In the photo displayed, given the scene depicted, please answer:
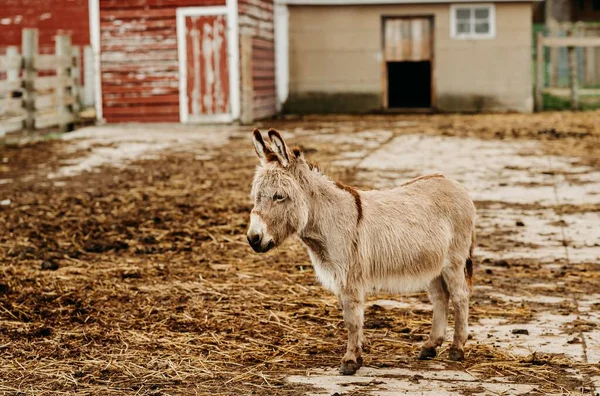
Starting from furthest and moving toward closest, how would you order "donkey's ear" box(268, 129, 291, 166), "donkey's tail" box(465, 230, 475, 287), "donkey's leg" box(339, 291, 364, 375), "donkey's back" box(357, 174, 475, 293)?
"donkey's tail" box(465, 230, 475, 287), "donkey's back" box(357, 174, 475, 293), "donkey's leg" box(339, 291, 364, 375), "donkey's ear" box(268, 129, 291, 166)

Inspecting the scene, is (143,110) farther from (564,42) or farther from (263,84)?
(564,42)

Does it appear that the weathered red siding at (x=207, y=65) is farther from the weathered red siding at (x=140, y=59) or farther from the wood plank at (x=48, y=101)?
the wood plank at (x=48, y=101)

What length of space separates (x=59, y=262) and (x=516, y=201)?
16.1 feet

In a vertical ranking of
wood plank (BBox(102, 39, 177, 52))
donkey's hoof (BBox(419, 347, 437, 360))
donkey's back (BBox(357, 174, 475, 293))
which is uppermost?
wood plank (BBox(102, 39, 177, 52))

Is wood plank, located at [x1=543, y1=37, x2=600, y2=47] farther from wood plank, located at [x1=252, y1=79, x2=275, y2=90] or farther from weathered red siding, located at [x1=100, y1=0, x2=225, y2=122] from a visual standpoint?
weathered red siding, located at [x1=100, y1=0, x2=225, y2=122]

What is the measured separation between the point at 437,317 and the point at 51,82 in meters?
14.1

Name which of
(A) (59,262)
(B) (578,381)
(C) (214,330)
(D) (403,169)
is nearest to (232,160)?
(D) (403,169)

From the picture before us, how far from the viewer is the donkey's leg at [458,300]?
482cm

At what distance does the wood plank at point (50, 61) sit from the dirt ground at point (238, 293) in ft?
13.2

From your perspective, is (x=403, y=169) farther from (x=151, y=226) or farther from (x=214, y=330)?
(x=214, y=330)

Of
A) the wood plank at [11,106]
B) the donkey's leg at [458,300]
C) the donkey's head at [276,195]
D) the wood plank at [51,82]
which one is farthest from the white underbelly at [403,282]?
the wood plank at [51,82]

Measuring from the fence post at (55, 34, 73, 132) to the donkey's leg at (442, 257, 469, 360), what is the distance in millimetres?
14089

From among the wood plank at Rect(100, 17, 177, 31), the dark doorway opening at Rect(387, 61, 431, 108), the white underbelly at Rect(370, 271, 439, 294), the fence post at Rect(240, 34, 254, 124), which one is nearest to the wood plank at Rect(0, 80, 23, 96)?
the wood plank at Rect(100, 17, 177, 31)

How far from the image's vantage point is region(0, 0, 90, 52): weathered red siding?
85.3ft
